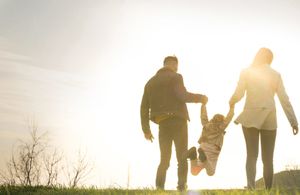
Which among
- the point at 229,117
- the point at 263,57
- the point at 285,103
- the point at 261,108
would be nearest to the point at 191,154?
the point at 229,117

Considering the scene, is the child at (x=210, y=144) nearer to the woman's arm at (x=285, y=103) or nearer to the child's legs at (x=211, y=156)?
the child's legs at (x=211, y=156)

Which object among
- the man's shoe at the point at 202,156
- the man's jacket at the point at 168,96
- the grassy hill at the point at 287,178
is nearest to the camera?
the man's shoe at the point at 202,156

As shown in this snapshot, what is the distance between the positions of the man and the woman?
0.93m

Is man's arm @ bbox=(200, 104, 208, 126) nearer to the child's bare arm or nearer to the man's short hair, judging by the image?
the child's bare arm

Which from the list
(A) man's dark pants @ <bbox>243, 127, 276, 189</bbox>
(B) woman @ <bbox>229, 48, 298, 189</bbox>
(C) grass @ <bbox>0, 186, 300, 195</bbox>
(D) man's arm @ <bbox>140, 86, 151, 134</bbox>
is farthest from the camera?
(D) man's arm @ <bbox>140, 86, 151, 134</bbox>

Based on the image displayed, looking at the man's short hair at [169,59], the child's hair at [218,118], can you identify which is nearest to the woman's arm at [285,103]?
the child's hair at [218,118]

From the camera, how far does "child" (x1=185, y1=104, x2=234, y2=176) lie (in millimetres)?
9305

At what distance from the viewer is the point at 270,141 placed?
9141 mm

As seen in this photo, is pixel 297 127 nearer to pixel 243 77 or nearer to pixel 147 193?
pixel 243 77

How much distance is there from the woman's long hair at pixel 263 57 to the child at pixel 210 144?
111cm

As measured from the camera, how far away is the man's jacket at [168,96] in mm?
9414

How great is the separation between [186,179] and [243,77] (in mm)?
2358

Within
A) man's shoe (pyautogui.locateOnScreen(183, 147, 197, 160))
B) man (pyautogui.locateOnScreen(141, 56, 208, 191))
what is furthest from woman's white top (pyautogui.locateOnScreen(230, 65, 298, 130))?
man's shoe (pyautogui.locateOnScreen(183, 147, 197, 160))

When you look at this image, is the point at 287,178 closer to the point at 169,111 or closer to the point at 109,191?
the point at 169,111
